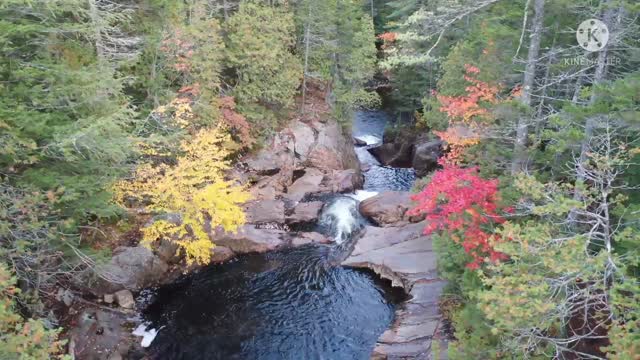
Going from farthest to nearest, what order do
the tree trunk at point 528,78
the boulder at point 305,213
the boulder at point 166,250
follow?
1. the boulder at point 305,213
2. the boulder at point 166,250
3. the tree trunk at point 528,78

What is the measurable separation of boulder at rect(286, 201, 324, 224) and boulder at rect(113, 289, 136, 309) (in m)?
8.50

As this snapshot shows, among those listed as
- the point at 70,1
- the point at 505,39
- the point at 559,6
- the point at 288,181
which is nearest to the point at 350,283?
the point at 288,181

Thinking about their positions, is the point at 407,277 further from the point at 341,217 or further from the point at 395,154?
the point at 395,154

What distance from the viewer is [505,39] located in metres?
16.0

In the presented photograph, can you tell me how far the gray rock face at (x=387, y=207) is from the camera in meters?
23.0

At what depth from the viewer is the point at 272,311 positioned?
54.2 ft

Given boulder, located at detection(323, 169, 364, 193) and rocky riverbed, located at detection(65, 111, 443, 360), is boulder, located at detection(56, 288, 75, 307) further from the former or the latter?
boulder, located at detection(323, 169, 364, 193)

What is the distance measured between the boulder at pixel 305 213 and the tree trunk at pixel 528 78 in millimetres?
11495

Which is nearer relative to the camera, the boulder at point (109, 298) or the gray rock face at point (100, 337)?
the gray rock face at point (100, 337)

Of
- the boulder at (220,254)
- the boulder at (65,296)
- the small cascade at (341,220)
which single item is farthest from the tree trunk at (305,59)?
the boulder at (65,296)

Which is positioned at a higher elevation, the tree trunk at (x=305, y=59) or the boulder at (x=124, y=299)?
the tree trunk at (x=305, y=59)

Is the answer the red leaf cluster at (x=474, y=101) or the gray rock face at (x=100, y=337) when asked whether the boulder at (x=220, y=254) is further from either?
the red leaf cluster at (x=474, y=101)

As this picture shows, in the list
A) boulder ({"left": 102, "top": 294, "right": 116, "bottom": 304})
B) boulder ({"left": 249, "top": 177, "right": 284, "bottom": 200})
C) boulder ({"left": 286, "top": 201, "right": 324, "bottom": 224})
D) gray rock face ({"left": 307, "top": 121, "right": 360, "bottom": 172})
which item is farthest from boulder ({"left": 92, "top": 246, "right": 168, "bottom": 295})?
gray rock face ({"left": 307, "top": 121, "right": 360, "bottom": 172})

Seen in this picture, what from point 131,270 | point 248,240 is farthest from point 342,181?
point 131,270
